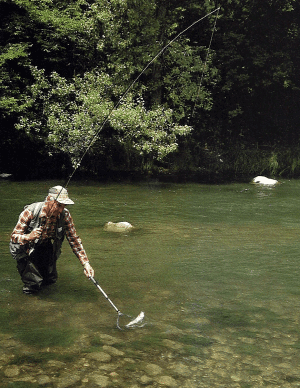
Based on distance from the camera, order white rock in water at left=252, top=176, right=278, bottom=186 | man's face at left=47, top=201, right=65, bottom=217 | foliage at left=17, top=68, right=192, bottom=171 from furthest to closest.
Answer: white rock in water at left=252, top=176, right=278, bottom=186, foliage at left=17, top=68, right=192, bottom=171, man's face at left=47, top=201, right=65, bottom=217

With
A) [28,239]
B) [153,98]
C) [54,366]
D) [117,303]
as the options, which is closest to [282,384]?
[54,366]

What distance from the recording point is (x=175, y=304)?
682 centimetres

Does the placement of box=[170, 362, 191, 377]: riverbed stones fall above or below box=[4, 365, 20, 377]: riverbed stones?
above

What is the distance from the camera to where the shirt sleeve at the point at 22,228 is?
6.27 m

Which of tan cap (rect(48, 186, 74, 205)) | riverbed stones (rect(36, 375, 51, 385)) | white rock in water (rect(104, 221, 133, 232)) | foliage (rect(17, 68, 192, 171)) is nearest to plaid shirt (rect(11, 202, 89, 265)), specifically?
tan cap (rect(48, 186, 74, 205))

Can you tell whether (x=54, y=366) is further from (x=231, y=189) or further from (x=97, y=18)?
(x=97, y=18)

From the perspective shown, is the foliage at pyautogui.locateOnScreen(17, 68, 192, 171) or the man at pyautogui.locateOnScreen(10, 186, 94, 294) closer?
the man at pyautogui.locateOnScreen(10, 186, 94, 294)

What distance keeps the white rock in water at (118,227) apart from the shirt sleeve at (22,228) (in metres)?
5.34

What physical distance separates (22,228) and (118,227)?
5471 mm

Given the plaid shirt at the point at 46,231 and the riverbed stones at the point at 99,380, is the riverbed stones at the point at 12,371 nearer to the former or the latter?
the riverbed stones at the point at 99,380

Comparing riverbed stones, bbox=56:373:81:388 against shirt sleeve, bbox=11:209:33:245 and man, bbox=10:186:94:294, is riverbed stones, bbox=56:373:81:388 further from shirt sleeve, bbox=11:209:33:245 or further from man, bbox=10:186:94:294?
shirt sleeve, bbox=11:209:33:245

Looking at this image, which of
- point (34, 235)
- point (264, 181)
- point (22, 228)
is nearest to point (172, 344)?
point (34, 235)

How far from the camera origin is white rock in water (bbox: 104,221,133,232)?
11.7m

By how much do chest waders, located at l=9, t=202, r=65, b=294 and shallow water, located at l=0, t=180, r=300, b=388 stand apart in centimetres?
18
